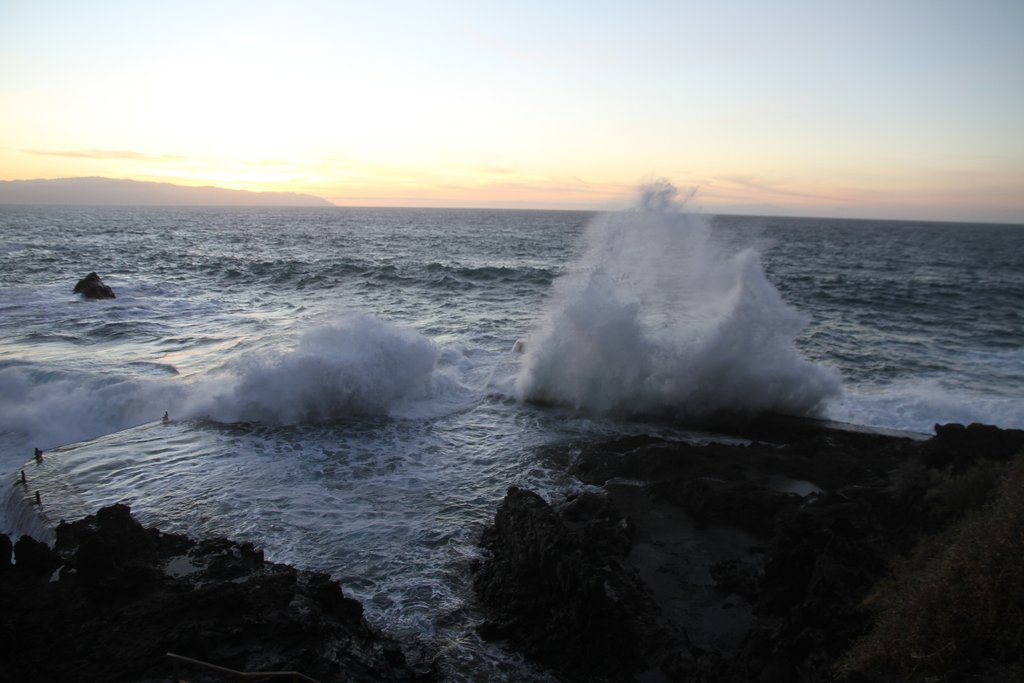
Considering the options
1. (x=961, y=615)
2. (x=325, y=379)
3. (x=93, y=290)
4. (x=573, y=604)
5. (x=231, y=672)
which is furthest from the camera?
(x=93, y=290)

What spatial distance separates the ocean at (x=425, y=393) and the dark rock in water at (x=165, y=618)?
796 millimetres

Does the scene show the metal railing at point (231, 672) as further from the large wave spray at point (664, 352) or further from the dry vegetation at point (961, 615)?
the large wave spray at point (664, 352)

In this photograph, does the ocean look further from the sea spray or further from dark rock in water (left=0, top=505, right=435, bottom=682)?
dark rock in water (left=0, top=505, right=435, bottom=682)

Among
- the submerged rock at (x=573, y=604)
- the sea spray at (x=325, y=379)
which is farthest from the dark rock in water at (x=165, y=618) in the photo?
the sea spray at (x=325, y=379)

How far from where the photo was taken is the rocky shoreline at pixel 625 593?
499 centimetres

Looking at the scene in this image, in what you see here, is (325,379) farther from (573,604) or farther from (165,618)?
(573,604)

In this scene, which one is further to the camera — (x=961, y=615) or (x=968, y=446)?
(x=968, y=446)

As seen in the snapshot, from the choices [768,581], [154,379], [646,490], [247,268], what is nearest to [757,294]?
[646,490]

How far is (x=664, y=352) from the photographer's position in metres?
14.2

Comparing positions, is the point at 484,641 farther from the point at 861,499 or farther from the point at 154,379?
the point at 154,379

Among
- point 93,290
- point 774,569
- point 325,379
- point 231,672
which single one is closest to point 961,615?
point 774,569

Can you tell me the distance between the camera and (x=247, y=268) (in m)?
38.2

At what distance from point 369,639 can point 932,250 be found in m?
75.3

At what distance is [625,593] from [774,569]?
162cm
